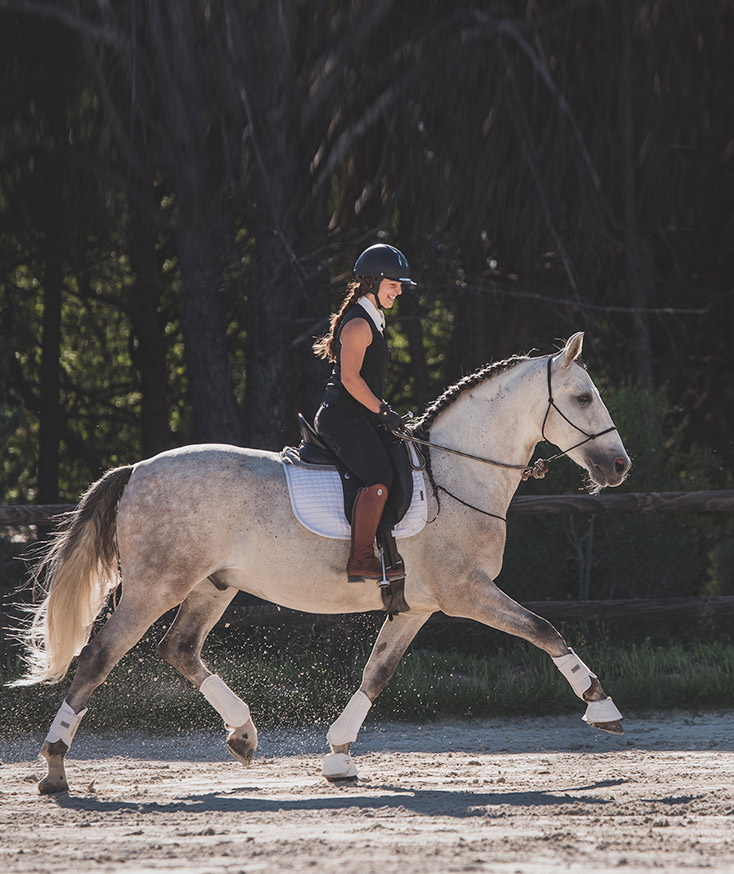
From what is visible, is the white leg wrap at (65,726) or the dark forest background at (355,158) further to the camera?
the dark forest background at (355,158)

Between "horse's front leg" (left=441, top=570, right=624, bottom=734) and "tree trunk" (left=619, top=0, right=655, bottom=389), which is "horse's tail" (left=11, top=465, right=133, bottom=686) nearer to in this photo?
"horse's front leg" (left=441, top=570, right=624, bottom=734)

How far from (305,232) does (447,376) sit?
3.43 m

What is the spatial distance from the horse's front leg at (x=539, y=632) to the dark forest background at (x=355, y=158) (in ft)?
15.3

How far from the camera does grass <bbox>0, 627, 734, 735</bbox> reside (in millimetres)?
7652

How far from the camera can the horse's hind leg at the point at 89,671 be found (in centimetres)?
562

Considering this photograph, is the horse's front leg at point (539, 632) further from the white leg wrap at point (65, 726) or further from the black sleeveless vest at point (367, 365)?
the white leg wrap at point (65, 726)

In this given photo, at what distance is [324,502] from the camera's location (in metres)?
5.88

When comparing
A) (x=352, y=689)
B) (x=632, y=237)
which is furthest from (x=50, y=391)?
(x=352, y=689)

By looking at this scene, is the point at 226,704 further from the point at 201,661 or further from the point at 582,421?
the point at 582,421

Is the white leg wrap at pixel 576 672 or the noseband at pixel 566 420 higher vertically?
the noseband at pixel 566 420

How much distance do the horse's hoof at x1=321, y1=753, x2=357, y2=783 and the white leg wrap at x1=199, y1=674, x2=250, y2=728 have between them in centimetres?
49

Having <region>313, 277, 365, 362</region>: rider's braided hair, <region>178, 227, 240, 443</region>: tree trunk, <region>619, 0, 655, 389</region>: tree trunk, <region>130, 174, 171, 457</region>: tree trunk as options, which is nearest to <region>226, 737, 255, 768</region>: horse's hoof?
<region>313, 277, 365, 362</region>: rider's braided hair

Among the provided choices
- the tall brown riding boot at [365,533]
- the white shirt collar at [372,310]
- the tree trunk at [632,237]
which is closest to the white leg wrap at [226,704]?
the tall brown riding boot at [365,533]

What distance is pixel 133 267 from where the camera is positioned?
14.4 meters
